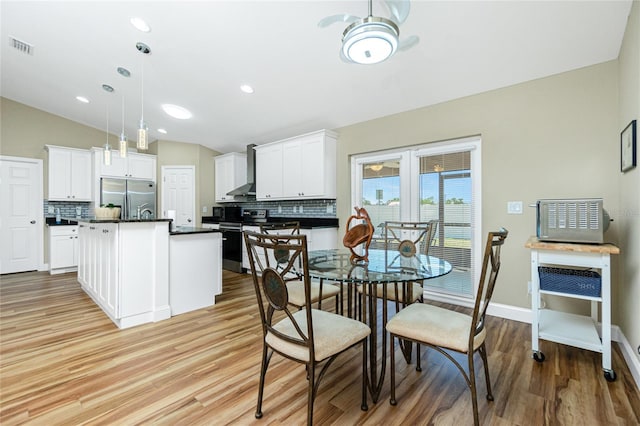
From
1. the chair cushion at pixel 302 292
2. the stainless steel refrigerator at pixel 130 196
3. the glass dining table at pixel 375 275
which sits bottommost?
the chair cushion at pixel 302 292

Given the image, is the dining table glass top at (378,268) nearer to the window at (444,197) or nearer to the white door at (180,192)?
the window at (444,197)

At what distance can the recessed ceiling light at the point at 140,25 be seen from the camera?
2.84 meters

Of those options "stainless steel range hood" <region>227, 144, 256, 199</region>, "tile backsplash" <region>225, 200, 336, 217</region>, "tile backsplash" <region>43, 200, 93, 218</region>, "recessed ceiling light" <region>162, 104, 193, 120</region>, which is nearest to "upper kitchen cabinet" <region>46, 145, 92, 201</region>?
"tile backsplash" <region>43, 200, 93, 218</region>

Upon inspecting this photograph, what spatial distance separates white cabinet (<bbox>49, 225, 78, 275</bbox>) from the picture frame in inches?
293

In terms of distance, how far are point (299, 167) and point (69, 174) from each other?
4510 millimetres

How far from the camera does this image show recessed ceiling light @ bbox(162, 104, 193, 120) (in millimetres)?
4676

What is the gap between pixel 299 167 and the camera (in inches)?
181

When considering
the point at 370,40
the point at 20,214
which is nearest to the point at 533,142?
the point at 370,40

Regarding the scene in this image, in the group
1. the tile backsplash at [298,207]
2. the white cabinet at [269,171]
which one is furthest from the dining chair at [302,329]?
the white cabinet at [269,171]

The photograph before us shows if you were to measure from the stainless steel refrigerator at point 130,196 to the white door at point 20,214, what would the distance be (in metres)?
1.08

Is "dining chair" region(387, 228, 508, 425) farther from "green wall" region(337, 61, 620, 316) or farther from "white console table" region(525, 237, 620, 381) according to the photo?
"green wall" region(337, 61, 620, 316)

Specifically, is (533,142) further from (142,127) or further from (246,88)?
(142,127)

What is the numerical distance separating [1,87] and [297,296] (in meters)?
6.26

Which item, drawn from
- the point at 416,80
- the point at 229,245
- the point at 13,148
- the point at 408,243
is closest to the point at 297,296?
the point at 408,243
